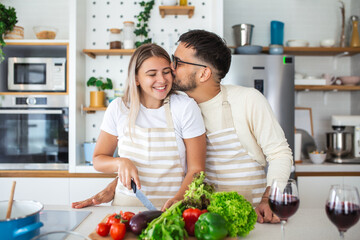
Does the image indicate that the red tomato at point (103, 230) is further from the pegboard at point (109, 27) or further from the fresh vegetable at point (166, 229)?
the pegboard at point (109, 27)

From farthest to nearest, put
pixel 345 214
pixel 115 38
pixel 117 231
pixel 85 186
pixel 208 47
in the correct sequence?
pixel 115 38
pixel 85 186
pixel 208 47
pixel 117 231
pixel 345 214

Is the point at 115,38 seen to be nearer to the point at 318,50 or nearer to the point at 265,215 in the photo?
the point at 318,50

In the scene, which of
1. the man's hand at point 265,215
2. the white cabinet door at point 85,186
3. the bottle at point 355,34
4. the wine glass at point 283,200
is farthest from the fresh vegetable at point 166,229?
the bottle at point 355,34

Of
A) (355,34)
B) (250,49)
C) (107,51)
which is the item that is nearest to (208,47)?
(250,49)

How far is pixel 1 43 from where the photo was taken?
3164 millimetres

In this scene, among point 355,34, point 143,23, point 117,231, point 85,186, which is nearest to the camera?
point 117,231

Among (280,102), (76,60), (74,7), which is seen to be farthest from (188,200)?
(74,7)

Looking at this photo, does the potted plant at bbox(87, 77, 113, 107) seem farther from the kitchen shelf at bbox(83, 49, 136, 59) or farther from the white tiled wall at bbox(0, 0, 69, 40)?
the white tiled wall at bbox(0, 0, 69, 40)

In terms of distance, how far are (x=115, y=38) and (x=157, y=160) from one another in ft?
7.03

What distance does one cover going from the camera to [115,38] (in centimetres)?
347

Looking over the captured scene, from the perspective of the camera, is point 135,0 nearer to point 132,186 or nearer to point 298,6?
point 298,6

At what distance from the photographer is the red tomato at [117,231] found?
3.45 feet

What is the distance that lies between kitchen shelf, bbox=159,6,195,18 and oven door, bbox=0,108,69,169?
1.35 metres

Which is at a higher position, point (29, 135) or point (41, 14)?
point (41, 14)
